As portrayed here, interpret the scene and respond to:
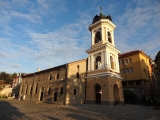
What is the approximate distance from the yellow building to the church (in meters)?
8.92

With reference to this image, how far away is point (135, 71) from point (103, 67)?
1334 centimetres

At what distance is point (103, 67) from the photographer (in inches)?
787

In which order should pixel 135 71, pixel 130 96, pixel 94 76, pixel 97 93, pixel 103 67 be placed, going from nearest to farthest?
pixel 103 67
pixel 94 76
pixel 97 93
pixel 130 96
pixel 135 71

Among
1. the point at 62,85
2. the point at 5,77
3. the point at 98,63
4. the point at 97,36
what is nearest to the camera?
the point at 98,63

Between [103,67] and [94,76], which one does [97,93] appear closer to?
[94,76]

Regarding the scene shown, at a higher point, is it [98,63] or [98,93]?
[98,63]

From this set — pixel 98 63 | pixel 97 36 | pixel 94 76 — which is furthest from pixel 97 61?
pixel 97 36

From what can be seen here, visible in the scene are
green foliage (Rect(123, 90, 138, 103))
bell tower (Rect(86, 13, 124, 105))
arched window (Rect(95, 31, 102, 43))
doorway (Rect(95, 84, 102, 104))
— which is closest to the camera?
bell tower (Rect(86, 13, 124, 105))

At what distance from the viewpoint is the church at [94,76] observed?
19.3 metres

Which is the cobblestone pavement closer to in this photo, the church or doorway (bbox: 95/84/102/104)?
the church

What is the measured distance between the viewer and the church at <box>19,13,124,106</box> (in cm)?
1934

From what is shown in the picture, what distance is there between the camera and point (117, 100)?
66.6 ft

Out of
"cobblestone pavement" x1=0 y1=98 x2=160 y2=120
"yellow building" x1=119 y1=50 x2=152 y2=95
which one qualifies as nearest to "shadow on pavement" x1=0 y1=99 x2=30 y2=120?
"cobblestone pavement" x1=0 y1=98 x2=160 y2=120

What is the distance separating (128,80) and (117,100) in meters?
11.5
